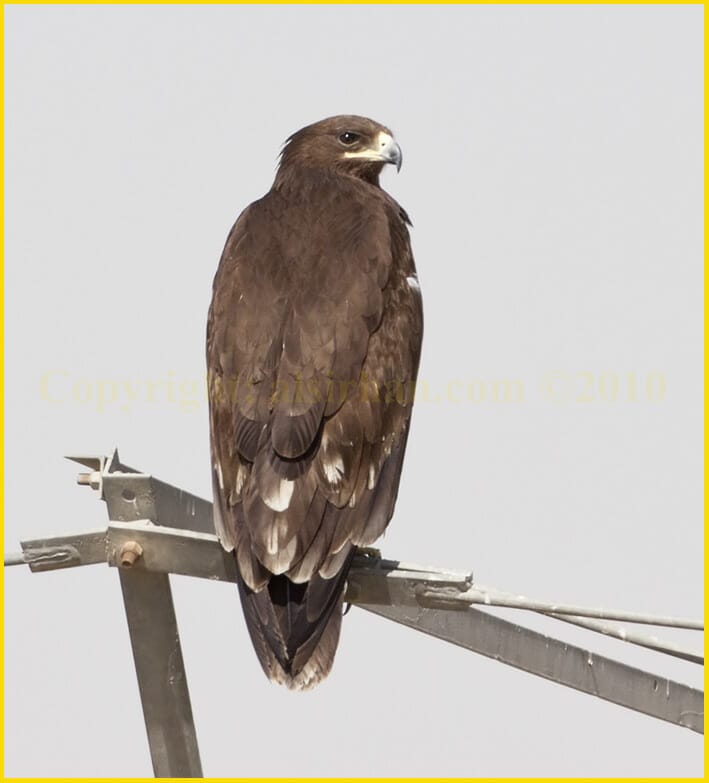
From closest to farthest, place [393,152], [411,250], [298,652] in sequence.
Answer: [298,652], [411,250], [393,152]

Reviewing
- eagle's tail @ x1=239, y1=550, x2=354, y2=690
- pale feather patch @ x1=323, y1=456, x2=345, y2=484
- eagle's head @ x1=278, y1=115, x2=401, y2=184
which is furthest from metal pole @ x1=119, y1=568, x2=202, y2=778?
eagle's head @ x1=278, y1=115, x2=401, y2=184

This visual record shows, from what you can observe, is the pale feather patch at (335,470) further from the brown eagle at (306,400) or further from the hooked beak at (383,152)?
the hooked beak at (383,152)

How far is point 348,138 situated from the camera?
290 inches

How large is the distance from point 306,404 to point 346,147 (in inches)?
84.5

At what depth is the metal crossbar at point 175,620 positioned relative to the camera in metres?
5.45

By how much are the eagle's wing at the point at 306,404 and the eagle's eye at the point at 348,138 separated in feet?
2.93

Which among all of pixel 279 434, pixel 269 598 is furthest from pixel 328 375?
pixel 269 598

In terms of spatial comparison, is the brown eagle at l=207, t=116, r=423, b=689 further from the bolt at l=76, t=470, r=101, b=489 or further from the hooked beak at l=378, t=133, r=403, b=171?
the hooked beak at l=378, t=133, r=403, b=171

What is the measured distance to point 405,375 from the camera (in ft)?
20.0

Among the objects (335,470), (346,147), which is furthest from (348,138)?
(335,470)

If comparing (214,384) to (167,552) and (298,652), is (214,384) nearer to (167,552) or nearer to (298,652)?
(167,552)

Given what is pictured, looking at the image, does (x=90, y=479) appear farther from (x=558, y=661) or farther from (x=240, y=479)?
(x=558, y=661)

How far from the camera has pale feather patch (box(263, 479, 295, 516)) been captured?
5512 millimetres

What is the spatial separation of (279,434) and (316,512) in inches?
13.3
